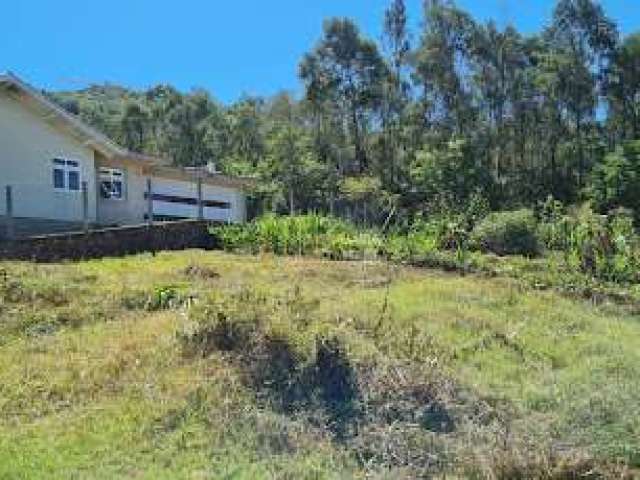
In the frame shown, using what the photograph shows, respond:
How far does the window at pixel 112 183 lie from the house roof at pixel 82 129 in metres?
0.60

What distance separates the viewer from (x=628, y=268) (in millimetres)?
32062

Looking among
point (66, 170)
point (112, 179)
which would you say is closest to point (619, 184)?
point (112, 179)

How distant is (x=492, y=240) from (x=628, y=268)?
7.40 m

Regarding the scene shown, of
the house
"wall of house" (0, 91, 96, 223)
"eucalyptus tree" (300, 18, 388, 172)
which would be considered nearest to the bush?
the house

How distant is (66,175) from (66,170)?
0.14 meters

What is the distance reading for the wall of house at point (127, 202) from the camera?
37.1m

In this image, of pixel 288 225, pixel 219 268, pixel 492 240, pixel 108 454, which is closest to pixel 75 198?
pixel 288 225

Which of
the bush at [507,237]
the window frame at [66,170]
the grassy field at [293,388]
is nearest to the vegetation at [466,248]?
the bush at [507,237]

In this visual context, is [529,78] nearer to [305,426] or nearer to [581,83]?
[581,83]

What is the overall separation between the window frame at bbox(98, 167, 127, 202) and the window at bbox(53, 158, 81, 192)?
1682 mm

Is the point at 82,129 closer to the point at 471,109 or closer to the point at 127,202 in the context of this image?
the point at 127,202

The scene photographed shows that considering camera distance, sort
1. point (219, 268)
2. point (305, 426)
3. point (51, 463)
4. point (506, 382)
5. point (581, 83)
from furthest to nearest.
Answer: point (581, 83), point (219, 268), point (506, 382), point (305, 426), point (51, 463)

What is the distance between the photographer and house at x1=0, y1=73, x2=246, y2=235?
3253 cm

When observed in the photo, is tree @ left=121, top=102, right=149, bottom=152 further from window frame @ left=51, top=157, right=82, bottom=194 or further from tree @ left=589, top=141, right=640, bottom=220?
window frame @ left=51, top=157, right=82, bottom=194
